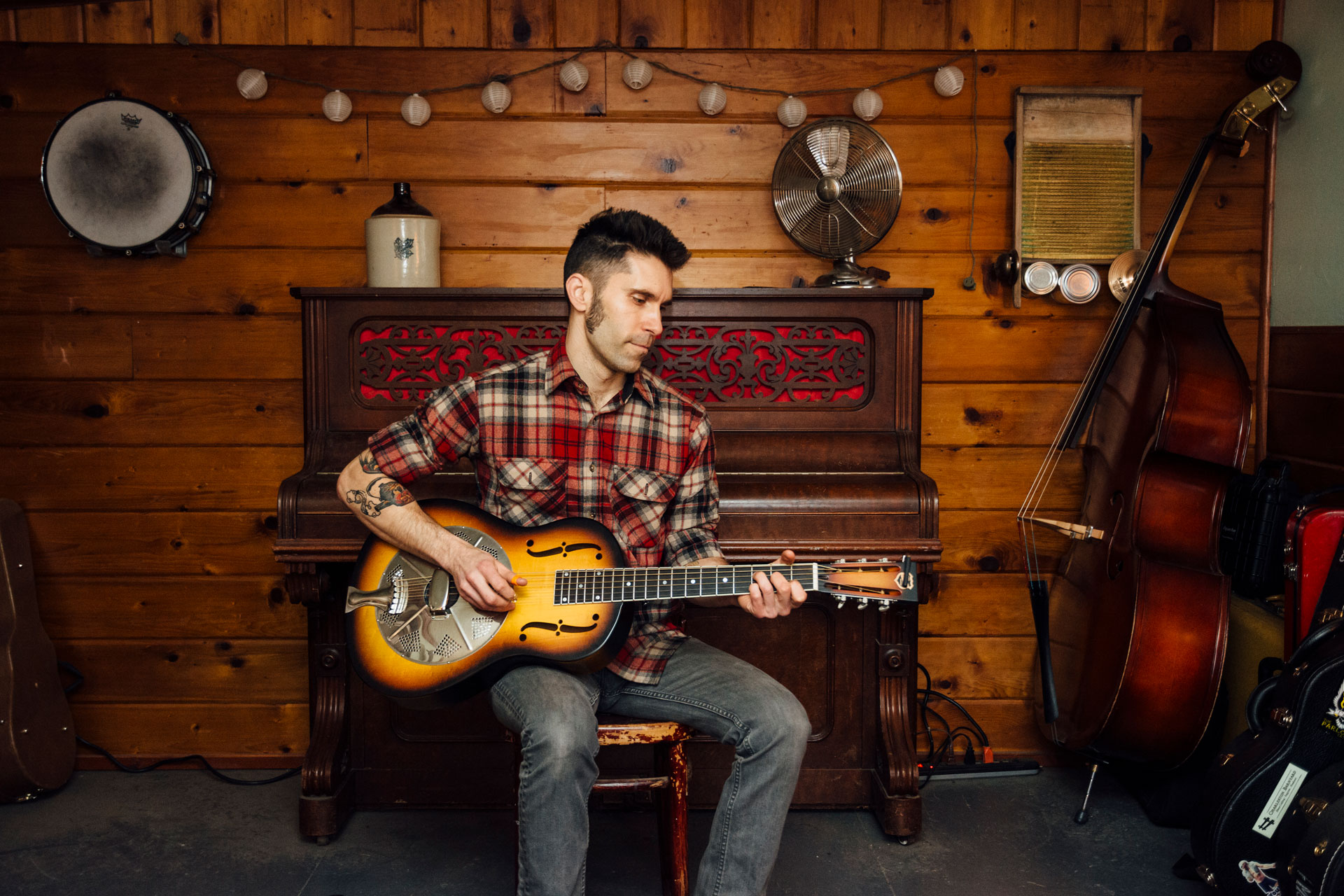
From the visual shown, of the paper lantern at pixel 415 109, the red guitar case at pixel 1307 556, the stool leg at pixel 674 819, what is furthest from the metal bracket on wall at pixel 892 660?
the paper lantern at pixel 415 109

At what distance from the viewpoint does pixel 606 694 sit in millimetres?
1884

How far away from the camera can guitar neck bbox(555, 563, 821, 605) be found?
172 centimetres

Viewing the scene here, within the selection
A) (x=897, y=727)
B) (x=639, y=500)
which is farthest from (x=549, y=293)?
(x=897, y=727)

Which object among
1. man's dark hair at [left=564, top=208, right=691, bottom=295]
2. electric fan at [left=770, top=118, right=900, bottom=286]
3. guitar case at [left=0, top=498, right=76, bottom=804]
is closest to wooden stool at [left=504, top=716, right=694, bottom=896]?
man's dark hair at [left=564, top=208, right=691, bottom=295]

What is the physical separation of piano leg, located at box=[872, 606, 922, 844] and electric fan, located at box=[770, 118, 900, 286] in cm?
88

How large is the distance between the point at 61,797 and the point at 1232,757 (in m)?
2.76

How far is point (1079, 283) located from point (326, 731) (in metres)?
2.25

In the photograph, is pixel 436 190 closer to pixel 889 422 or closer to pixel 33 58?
pixel 33 58

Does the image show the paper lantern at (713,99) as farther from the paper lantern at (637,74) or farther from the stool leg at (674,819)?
the stool leg at (674,819)

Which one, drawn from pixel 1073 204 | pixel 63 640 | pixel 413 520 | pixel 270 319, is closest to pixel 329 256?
pixel 270 319

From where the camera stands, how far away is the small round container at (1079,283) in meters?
2.61

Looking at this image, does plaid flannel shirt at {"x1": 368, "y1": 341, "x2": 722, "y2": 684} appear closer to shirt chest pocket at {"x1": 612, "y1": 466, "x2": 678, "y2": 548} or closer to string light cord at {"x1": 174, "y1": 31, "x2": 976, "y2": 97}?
shirt chest pocket at {"x1": 612, "y1": 466, "x2": 678, "y2": 548}

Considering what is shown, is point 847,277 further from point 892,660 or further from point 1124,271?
point 892,660

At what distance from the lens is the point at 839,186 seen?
251 cm
